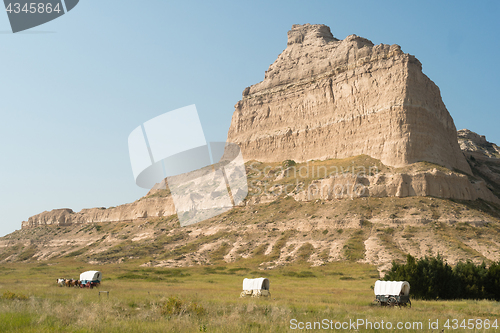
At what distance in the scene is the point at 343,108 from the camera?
85500 millimetres

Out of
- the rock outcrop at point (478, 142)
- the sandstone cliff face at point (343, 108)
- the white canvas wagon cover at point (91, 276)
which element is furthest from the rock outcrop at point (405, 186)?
the rock outcrop at point (478, 142)

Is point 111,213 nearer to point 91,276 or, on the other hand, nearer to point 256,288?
point 91,276

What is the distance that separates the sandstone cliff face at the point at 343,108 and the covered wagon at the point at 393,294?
162 ft

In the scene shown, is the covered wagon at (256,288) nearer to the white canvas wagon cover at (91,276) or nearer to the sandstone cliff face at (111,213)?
the white canvas wagon cover at (91,276)

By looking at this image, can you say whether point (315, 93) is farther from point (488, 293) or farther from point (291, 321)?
point (291, 321)

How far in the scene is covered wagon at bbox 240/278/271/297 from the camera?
80.0ft

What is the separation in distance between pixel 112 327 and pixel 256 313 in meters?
6.43

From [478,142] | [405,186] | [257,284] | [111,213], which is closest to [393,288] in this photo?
[257,284]

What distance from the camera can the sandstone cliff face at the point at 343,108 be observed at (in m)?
71.2

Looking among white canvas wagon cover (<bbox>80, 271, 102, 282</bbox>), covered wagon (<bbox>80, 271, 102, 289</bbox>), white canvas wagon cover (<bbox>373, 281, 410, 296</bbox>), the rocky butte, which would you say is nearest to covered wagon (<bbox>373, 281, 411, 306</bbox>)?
white canvas wagon cover (<bbox>373, 281, 410, 296</bbox>)

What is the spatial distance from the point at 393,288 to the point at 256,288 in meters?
8.70

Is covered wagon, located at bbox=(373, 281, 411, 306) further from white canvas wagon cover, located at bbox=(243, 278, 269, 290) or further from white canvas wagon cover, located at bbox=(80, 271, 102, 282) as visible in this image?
white canvas wagon cover, located at bbox=(80, 271, 102, 282)

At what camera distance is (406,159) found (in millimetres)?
66562

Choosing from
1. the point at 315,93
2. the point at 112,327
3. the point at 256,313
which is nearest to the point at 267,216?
the point at 315,93
